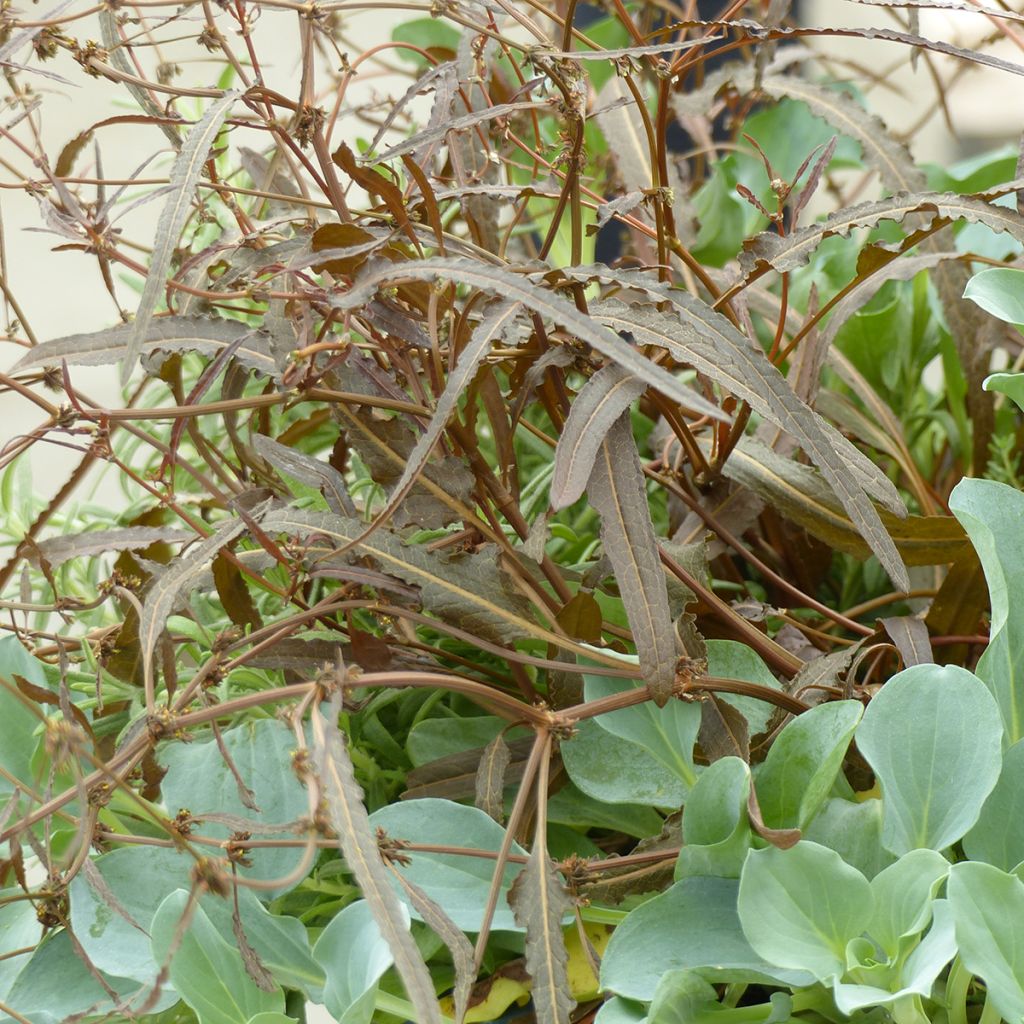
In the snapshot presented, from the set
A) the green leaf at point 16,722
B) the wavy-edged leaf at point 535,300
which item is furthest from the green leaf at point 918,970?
the green leaf at point 16,722

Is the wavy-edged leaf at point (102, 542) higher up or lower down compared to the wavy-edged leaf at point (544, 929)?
higher up

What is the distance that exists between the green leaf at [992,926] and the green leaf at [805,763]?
0.04m

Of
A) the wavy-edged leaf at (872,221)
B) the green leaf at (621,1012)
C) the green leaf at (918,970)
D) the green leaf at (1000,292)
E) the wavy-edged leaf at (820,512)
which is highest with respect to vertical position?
the wavy-edged leaf at (872,221)

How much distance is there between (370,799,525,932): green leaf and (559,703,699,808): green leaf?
3 centimetres

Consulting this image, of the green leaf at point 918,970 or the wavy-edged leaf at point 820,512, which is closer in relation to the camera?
the green leaf at point 918,970

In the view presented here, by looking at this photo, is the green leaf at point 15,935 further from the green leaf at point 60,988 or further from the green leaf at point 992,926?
the green leaf at point 992,926

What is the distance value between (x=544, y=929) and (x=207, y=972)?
0.07 meters

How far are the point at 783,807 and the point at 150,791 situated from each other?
16cm

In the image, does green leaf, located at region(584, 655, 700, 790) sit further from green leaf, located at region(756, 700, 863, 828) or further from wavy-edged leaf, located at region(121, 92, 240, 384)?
wavy-edged leaf, located at region(121, 92, 240, 384)

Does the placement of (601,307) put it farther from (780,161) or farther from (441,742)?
(780,161)

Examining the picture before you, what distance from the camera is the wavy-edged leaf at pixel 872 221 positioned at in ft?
0.89

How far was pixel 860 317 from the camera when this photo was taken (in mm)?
428

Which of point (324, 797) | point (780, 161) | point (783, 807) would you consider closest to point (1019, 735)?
point (783, 807)

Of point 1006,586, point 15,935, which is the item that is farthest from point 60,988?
point 1006,586
